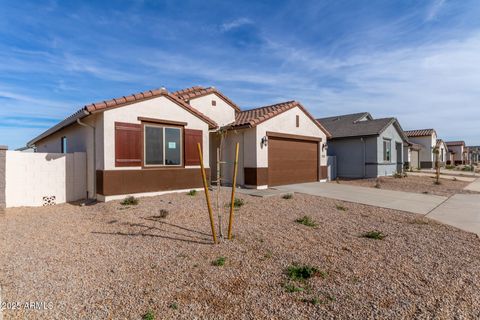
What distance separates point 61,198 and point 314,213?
8.63 meters

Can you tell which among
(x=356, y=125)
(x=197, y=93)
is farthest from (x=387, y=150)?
(x=197, y=93)

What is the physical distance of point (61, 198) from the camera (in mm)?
9336

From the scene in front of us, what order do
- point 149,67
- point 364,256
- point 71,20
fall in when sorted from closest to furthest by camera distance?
point 364,256, point 71,20, point 149,67

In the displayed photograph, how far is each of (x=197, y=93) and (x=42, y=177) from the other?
26.2 feet

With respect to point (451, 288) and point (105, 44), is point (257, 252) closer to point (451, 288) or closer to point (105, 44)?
point (451, 288)

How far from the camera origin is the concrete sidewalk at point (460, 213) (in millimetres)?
6699

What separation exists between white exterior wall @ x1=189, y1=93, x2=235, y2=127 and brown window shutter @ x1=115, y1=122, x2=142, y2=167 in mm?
5037

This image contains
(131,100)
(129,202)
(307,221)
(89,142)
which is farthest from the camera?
(89,142)

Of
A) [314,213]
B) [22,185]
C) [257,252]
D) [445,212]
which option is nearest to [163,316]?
[257,252]

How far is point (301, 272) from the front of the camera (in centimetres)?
386

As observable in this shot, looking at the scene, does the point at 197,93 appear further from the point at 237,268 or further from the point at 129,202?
the point at 237,268

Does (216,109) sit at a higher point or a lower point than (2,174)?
higher

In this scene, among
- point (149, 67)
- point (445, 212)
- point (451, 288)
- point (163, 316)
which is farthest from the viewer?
point (149, 67)

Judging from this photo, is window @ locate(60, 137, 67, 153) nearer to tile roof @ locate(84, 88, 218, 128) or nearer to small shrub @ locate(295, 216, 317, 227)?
tile roof @ locate(84, 88, 218, 128)
